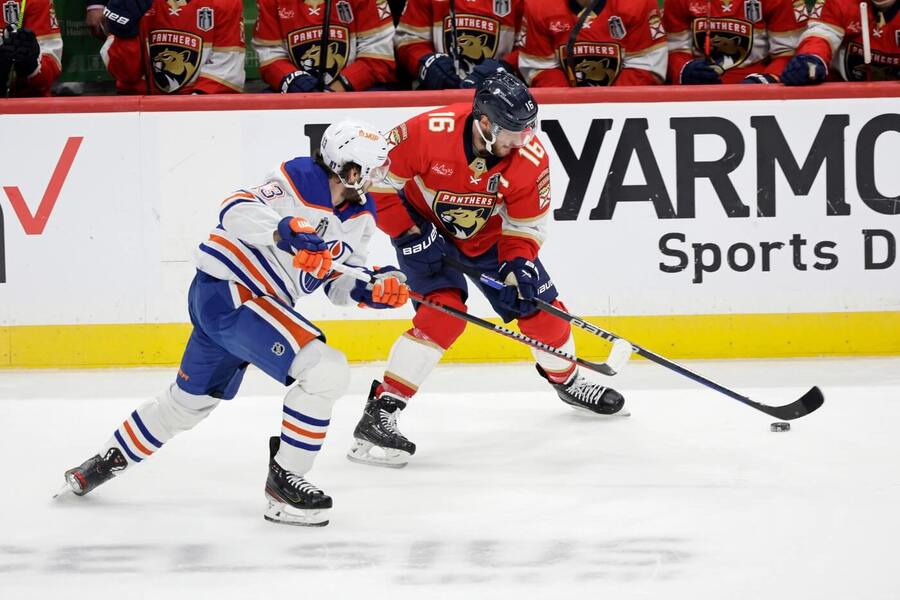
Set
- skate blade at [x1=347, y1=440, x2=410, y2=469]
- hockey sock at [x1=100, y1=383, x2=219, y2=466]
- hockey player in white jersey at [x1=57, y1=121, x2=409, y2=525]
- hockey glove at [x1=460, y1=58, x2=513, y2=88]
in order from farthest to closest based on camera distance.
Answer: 1. hockey glove at [x1=460, y1=58, x2=513, y2=88]
2. skate blade at [x1=347, y1=440, x2=410, y2=469]
3. hockey sock at [x1=100, y1=383, x2=219, y2=466]
4. hockey player in white jersey at [x1=57, y1=121, x2=409, y2=525]

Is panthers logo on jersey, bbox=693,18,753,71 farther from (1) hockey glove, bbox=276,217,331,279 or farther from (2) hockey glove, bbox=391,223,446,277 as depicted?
(1) hockey glove, bbox=276,217,331,279

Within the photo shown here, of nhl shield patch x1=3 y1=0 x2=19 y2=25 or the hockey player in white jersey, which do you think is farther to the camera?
nhl shield patch x1=3 y1=0 x2=19 y2=25

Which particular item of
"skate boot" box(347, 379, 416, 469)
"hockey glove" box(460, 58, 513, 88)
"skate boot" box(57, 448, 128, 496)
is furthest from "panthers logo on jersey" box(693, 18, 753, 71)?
"skate boot" box(57, 448, 128, 496)

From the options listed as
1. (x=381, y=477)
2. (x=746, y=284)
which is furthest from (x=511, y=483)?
(x=746, y=284)

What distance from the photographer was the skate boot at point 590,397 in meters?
4.18

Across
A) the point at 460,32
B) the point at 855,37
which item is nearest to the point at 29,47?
the point at 460,32

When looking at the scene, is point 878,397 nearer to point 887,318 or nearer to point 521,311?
point 887,318

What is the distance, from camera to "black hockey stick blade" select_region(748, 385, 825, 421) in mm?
3732

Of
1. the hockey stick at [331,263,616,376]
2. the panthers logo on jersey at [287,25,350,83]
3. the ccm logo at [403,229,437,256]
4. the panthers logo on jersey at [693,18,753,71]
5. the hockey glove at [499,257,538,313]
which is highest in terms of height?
the panthers logo on jersey at [693,18,753,71]

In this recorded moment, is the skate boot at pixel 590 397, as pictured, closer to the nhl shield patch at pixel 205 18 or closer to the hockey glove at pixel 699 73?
the hockey glove at pixel 699 73

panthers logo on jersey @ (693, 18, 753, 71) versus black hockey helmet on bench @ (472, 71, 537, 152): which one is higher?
black hockey helmet on bench @ (472, 71, 537, 152)

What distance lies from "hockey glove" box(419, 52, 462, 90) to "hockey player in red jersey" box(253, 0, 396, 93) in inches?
9.8

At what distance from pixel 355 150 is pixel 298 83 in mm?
2346

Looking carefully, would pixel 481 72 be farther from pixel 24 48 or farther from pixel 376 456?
pixel 376 456
